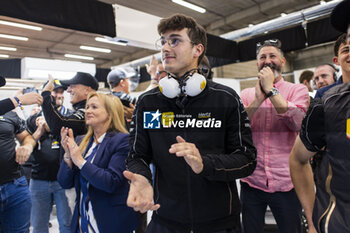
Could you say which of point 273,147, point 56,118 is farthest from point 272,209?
point 56,118

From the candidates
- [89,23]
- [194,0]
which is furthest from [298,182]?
[194,0]

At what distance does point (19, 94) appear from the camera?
5.23 ft

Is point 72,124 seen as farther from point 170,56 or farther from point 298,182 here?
point 298,182

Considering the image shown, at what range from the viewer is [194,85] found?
1.01 meters

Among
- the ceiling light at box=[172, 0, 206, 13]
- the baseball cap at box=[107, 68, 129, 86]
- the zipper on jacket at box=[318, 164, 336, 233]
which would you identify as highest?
the ceiling light at box=[172, 0, 206, 13]

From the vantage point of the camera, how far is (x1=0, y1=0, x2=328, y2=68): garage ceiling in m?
4.99

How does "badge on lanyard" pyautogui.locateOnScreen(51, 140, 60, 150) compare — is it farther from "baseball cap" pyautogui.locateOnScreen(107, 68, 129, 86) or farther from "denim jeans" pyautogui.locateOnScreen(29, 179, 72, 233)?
"baseball cap" pyautogui.locateOnScreen(107, 68, 129, 86)

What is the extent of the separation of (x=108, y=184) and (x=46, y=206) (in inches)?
45.1

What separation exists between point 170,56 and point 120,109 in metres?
0.81

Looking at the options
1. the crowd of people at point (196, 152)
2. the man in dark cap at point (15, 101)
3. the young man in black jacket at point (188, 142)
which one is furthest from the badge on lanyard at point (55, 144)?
the young man in black jacket at point (188, 142)

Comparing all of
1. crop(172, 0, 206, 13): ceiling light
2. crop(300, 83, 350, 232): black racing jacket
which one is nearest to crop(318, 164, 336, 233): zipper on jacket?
crop(300, 83, 350, 232): black racing jacket

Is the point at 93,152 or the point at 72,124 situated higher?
the point at 72,124

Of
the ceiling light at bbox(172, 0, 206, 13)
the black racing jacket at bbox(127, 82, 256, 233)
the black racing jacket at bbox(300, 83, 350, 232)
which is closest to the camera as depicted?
the black racing jacket at bbox(300, 83, 350, 232)

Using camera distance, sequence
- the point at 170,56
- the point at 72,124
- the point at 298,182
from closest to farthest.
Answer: the point at 298,182 → the point at 170,56 → the point at 72,124
